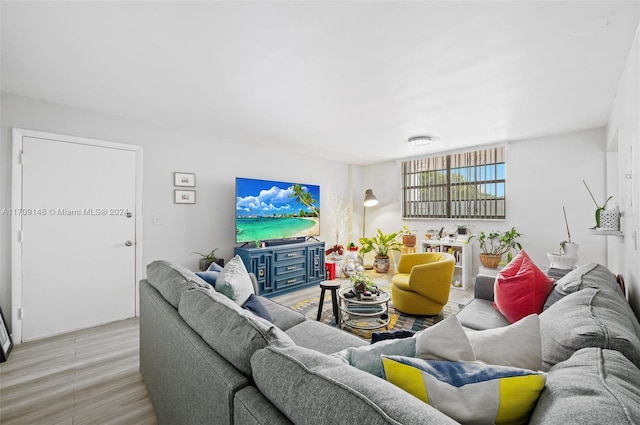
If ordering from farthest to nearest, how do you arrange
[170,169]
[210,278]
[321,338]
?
[170,169]
[210,278]
[321,338]

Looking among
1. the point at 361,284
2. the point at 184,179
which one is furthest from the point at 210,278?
the point at 184,179

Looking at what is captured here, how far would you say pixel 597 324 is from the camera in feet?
3.33

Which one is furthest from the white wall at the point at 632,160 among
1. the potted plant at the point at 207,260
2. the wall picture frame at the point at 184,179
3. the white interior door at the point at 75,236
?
the white interior door at the point at 75,236

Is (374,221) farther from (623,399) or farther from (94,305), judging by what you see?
(623,399)

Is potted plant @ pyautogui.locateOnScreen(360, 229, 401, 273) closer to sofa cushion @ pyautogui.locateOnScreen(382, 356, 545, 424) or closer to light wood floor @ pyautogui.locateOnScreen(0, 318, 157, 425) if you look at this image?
light wood floor @ pyautogui.locateOnScreen(0, 318, 157, 425)

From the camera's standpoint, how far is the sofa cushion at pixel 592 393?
1.80 feet

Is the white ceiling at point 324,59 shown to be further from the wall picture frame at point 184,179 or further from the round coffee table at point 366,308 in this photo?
the round coffee table at point 366,308

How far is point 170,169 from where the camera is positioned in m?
3.55

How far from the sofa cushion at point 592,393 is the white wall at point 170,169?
377cm

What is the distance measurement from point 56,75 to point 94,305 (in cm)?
228

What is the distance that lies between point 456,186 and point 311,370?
4971mm

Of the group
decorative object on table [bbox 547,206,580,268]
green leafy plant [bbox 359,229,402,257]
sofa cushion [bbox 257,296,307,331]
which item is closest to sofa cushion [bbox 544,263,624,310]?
decorative object on table [bbox 547,206,580,268]

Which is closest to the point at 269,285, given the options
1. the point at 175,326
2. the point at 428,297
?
the point at 428,297

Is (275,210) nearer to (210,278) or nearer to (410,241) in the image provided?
(210,278)
